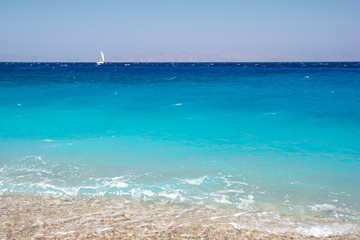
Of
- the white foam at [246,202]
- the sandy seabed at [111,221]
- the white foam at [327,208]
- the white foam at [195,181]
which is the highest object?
the sandy seabed at [111,221]

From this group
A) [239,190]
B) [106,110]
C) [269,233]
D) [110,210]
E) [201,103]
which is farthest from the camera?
[201,103]

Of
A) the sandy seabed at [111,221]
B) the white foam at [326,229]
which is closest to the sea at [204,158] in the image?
the white foam at [326,229]

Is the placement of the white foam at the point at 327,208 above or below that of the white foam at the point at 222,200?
below

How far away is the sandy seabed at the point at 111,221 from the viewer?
7.05m

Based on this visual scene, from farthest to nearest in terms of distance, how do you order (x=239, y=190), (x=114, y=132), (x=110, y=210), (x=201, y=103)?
1. (x=201, y=103)
2. (x=114, y=132)
3. (x=239, y=190)
4. (x=110, y=210)

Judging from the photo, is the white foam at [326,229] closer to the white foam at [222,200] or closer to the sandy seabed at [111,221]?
the sandy seabed at [111,221]

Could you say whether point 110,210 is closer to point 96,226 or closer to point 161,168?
point 96,226

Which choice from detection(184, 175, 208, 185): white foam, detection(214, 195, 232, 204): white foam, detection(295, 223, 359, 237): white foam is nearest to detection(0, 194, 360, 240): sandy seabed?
detection(295, 223, 359, 237): white foam

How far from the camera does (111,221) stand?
7715mm

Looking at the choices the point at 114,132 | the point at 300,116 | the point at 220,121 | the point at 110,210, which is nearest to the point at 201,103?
the point at 220,121

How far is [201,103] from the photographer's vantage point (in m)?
30.2

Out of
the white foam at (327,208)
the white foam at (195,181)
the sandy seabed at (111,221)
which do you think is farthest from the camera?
the white foam at (195,181)

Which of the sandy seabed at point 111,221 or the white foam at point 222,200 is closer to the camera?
the sandy seabed at point 111,221

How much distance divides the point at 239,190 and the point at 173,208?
258 centimetres
